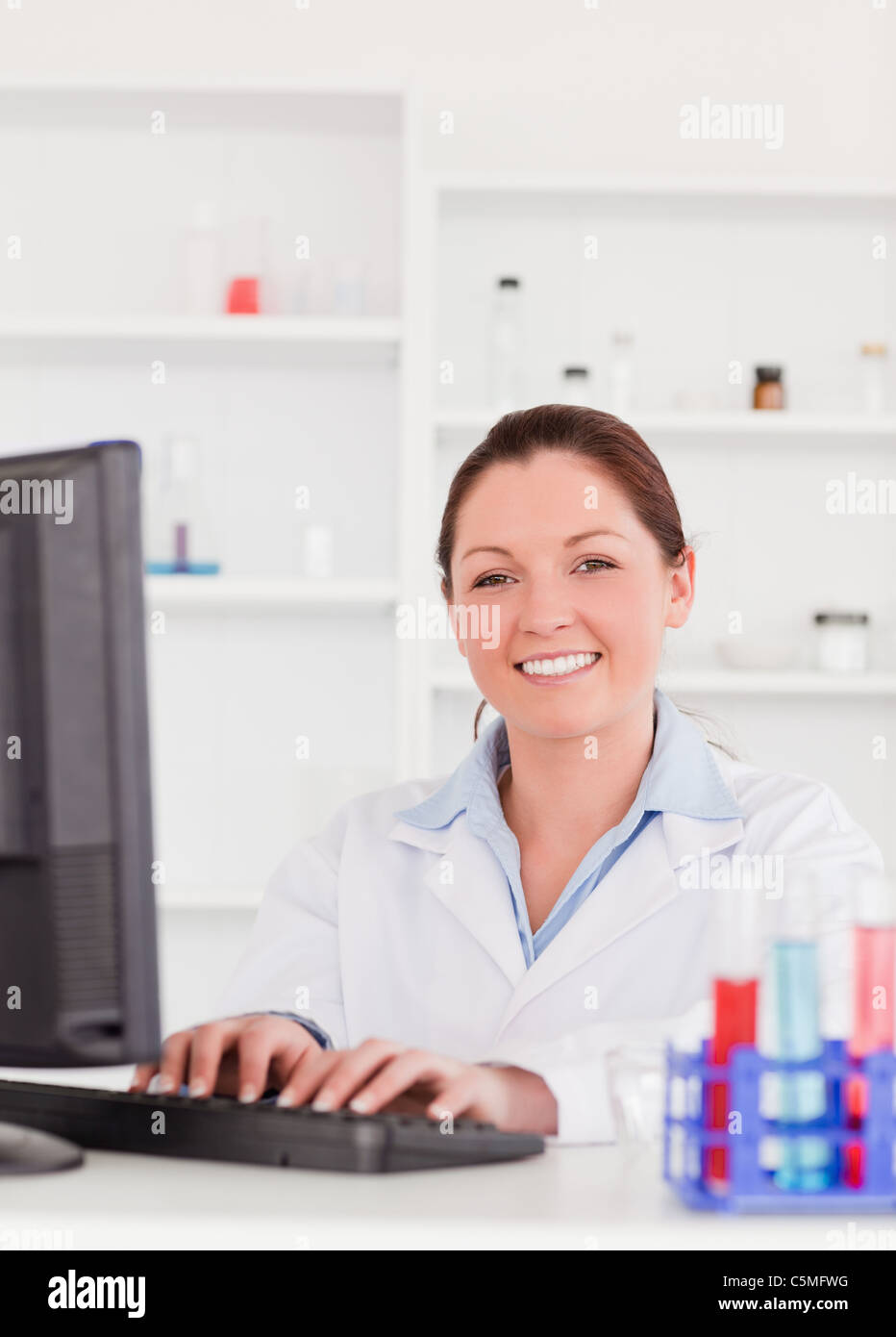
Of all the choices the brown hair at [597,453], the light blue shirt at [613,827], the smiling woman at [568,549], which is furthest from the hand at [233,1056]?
the brown hair at [597,453]

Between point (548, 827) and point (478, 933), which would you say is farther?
point (548, 827)

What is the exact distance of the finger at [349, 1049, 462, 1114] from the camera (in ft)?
2.77

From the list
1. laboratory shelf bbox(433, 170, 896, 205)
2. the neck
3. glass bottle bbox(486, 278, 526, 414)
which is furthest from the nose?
laboratory shelf bbox(433, 170, 896, 205)

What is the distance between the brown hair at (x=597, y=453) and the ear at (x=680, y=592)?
2cm

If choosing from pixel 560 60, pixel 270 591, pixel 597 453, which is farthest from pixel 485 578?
pixel 560 60

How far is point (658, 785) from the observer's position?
1.46m

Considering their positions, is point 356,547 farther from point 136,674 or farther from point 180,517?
point 136,674

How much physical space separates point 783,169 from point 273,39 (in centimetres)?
109

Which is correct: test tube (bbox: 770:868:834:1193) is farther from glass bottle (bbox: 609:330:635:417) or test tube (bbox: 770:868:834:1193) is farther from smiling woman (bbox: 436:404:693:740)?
glass bottle (bbox: 609:330:635:417)

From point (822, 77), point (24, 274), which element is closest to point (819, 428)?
point (822, 77)

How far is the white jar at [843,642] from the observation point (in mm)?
2627

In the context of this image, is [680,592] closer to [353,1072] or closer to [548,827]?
[548,827]

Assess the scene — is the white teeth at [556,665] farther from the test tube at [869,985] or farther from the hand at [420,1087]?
the test tube at [869,985]

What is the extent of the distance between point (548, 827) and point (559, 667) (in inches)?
7.7
